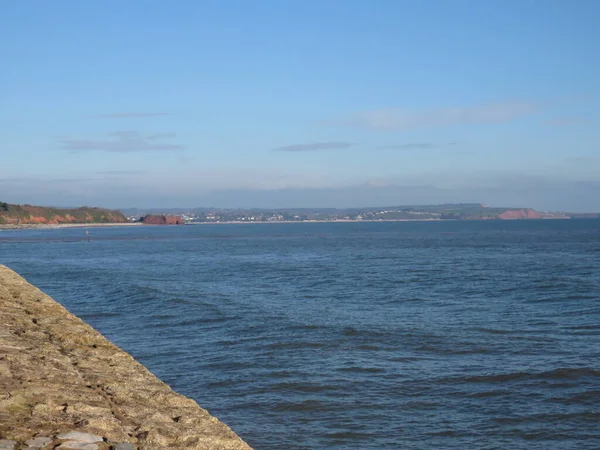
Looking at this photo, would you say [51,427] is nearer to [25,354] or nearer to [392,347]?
[25,354]

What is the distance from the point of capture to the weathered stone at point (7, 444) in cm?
488

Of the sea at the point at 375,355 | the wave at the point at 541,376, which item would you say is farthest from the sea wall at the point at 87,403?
the wave at the point at 541,376

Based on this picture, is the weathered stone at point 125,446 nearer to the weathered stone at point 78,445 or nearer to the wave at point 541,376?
the weathered stone at point 78,445

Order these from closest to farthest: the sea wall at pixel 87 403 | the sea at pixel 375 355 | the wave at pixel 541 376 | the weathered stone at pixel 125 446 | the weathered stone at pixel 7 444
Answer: the weathered stone at pixel 7 444 → the weathered stone at pixel 125 446 → the sea wall at pixel 87 403 → the sea at pixel 375 355 → the wave at pixel 541 376

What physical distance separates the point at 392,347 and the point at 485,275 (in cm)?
2229

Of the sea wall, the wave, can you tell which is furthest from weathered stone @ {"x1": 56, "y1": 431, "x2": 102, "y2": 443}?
the wave

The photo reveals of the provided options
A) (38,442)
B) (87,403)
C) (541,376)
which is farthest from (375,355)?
(38,442)

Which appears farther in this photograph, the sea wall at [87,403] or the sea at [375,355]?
the sea at [375,355]

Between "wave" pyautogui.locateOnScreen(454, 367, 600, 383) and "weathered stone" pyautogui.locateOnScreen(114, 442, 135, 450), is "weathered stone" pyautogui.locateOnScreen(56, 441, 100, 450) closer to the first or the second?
"weathered stone" pyautogui.locateOnScreen(114, 442, 135, 450)

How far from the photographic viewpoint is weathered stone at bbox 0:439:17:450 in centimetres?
488

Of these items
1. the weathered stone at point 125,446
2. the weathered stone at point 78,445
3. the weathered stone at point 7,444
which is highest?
the weathered stone at point 7,444

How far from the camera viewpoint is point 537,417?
1112cm

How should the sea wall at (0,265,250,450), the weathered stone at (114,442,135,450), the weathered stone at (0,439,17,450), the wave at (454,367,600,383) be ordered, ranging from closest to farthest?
1. the weathered stone at (0,439,17,450)
2. the weathered stone at (114,442,135,450)
3. the sea wall at (0,265,250,450)
4. the wave at (454,367,600,383)

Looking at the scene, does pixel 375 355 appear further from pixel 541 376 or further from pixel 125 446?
pixel 125 446
